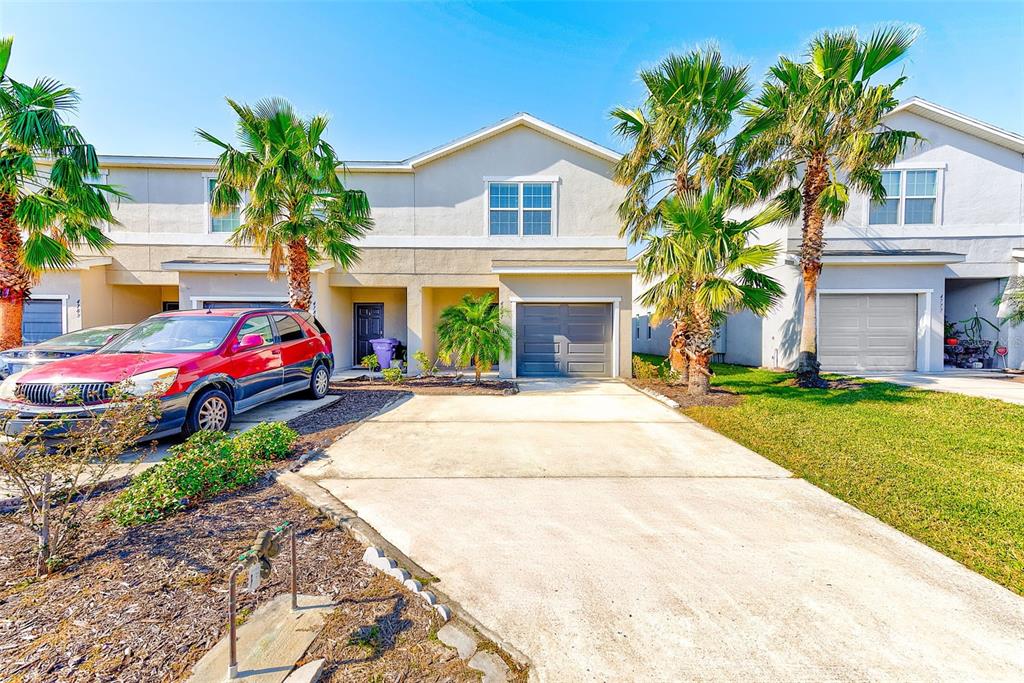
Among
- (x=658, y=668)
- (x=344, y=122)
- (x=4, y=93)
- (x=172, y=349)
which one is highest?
(x=344, y=122)

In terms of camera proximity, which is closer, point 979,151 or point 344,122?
point 344,122

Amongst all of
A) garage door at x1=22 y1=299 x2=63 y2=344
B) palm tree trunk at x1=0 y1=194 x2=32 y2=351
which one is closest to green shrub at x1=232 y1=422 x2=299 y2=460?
palm tree trunk at x1=0 y1=194 x2=32 y2=351

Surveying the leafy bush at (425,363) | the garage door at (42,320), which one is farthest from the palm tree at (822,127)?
the garage door at (42,320)

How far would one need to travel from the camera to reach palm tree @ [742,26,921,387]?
31.2ft

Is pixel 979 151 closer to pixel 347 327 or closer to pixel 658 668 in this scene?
pixel 658 668

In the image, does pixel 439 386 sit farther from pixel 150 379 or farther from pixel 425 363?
pixel 150 379

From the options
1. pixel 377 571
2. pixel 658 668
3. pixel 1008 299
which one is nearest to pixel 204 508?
pixel 377 571

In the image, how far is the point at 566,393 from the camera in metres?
9.99

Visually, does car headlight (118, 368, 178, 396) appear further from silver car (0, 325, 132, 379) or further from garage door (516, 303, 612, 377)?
garage door (516, 303, 612, 377)

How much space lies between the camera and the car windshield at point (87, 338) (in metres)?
8.08

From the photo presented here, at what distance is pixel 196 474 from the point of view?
395 centimetres

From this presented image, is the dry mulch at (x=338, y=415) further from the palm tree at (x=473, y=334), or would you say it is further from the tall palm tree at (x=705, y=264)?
the tall palm tree at (x=705, y=264)

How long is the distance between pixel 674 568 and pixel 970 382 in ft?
44.8

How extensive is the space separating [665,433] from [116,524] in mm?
6507
